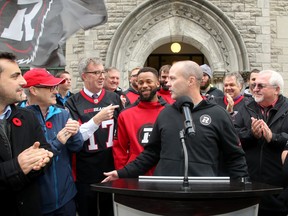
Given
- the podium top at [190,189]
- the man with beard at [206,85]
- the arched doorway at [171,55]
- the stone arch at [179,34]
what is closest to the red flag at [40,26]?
the podium top at [190,189]

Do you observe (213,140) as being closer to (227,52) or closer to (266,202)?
(266,202)

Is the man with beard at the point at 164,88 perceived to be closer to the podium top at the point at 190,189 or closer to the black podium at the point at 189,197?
the podium top at the point at 190,189

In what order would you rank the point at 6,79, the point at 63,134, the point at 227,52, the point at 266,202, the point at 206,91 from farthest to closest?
the point at 227,52 < the point at 206,91 < the point at 266,202 < the point at 63,134 < the point at 6,79

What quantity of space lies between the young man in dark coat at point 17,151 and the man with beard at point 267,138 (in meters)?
2.18

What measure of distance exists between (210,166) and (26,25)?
7.65 ft

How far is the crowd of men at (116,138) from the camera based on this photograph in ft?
11.9

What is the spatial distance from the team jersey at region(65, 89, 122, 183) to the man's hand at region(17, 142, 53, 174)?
6.22 feet

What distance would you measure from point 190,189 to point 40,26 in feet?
8.48

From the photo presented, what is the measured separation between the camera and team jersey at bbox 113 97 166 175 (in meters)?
4.94

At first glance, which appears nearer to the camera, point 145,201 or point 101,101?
point 145,201

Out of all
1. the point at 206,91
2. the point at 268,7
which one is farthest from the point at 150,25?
the point at 206,91

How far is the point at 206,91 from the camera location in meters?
7.57

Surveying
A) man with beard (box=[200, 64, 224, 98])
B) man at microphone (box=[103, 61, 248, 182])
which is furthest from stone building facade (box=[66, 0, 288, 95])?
man at microphone (box=[103, 61, 248, 182])

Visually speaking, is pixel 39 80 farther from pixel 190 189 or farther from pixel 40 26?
pixel 190 189
